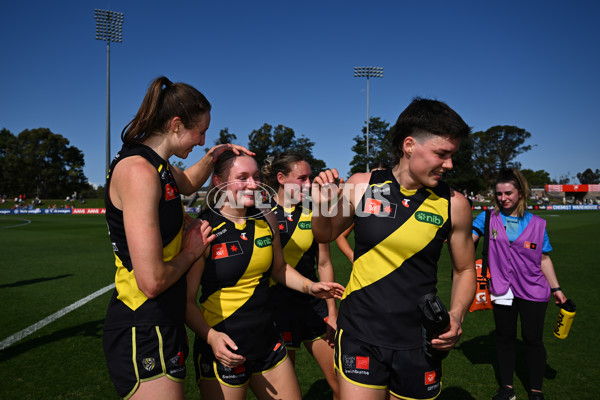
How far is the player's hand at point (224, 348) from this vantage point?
236 centimetres

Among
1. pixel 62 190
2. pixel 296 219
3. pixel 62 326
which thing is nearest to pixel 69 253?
pixel 62 326

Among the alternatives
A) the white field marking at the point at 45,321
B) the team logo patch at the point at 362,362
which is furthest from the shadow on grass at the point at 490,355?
the white field marking at the point at 45,321

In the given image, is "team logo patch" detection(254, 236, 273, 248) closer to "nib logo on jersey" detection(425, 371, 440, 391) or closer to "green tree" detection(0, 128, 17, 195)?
"nib logo on jersey" detection(425, 371, 440, 391)

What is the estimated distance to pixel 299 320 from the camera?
369cm

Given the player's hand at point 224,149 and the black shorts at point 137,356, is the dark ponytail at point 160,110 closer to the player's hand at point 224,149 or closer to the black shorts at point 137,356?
the player's hand at point 224,149

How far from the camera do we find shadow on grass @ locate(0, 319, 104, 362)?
17.3ft

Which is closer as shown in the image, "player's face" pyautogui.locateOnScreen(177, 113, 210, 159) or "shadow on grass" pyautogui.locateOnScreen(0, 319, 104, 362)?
"player's face" pyautogui.locateOnScreen(177, 113, 210, 159)

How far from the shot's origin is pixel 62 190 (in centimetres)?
7512

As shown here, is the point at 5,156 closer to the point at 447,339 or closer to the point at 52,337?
the point at 52,337

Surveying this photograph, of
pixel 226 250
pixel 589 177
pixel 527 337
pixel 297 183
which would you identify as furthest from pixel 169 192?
pixel 589 177

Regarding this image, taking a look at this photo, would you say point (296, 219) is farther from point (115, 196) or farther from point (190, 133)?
point (115, 196)

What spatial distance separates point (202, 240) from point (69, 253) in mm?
14687

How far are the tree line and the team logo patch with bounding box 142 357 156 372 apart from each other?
53395mm

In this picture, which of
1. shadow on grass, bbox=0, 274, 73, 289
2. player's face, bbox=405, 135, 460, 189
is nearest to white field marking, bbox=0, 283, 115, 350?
shadow on grass, bbox=0, 274, 73, 289
